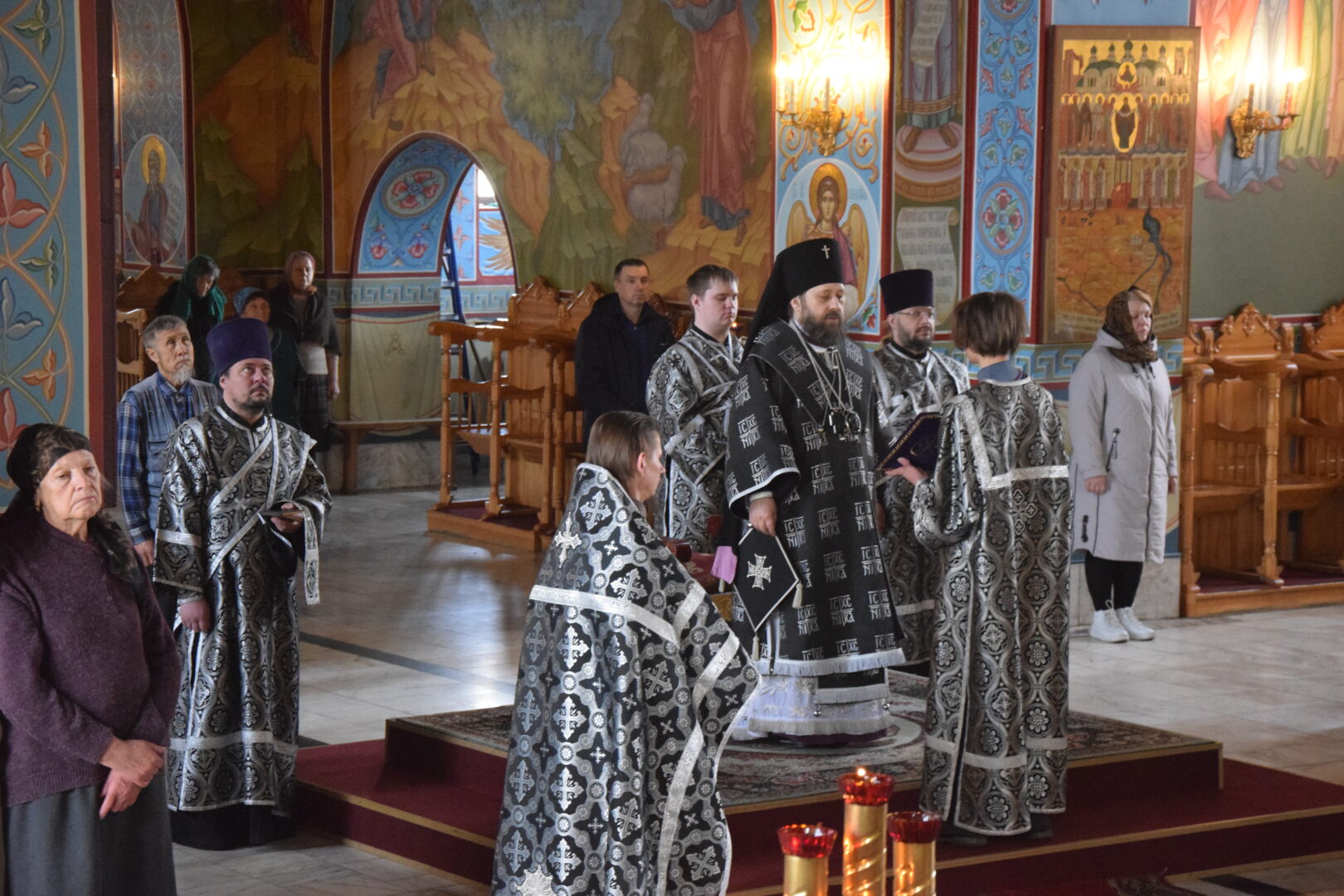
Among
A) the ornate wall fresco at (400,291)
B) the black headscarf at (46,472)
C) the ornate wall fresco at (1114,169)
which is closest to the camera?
the black headscarf at (46,472)

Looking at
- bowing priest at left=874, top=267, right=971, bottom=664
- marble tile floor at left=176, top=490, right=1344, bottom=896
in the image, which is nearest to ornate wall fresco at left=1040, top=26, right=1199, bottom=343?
marble tile floor at left=176, top=490, right=1344, bottom=896

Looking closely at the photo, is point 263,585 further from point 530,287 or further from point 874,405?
point 530,287

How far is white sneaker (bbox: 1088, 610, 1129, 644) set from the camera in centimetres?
880

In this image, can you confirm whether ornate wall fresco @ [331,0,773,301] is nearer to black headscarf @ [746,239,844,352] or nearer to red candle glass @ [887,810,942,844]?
black headscarf @ [746,239,844,352]

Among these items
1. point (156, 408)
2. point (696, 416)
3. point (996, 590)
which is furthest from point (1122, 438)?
point (156, 408)

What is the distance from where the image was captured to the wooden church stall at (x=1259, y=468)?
31.5ft

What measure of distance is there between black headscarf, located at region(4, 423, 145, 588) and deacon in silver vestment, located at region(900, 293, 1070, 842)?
7.61 ft

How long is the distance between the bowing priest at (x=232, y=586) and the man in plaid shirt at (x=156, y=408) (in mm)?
456

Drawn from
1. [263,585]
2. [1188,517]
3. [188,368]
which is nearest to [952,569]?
[263,585]

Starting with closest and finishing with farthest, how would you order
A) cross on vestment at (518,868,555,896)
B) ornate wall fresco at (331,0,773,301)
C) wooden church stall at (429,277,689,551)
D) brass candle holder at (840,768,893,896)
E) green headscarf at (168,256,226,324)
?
brass candle holder at (840,768,893,896) < cross on vestment at (518,868,555,896) < green headscarf at (168,256,226,324) < ornate wall fresco at (331,0,773,301) < wooden church stall at (429,277,689,551)

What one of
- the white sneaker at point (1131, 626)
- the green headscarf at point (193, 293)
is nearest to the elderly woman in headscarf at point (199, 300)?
the green headscarf at point (193, 293)

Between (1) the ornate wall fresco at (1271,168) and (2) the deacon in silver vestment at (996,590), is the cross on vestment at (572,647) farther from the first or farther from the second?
(1) the ornate wall fresco at (1271,168)

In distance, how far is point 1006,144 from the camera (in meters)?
8.76

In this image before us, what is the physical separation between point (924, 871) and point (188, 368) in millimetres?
4236
